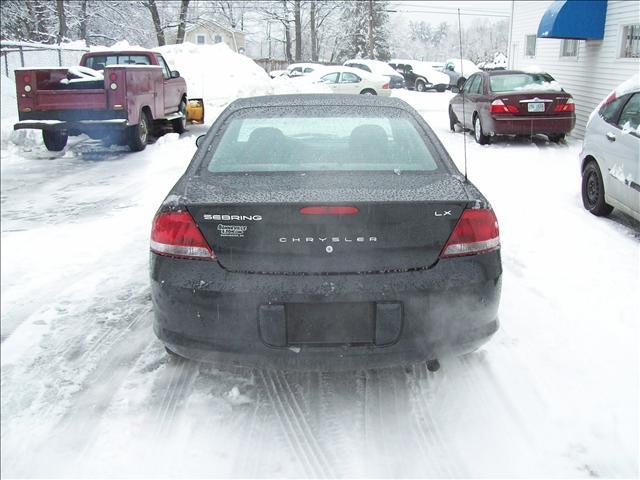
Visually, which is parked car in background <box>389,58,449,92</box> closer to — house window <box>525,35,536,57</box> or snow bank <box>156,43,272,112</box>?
snow bank <box>156,43,272,112</box>

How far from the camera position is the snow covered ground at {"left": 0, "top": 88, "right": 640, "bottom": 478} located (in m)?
1.67

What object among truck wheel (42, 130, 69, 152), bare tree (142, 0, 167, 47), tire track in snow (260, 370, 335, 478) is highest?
bare tree (142, 0, 167, 47)

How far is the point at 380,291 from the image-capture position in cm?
260

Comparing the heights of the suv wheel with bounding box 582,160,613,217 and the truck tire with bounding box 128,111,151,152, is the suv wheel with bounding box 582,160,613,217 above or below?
below

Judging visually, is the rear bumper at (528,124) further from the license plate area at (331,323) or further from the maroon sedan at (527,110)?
the license plate area at (331,323)

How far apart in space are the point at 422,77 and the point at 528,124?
23275mm

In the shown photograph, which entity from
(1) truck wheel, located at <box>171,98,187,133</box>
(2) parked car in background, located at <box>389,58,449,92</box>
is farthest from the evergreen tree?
(1) truck wheel, located at <box>171,98,187,133</box>

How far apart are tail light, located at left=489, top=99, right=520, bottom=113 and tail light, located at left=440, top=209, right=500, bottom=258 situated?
960 cm

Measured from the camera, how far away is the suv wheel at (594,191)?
6805 millimetres

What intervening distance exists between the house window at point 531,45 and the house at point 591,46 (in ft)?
5.82

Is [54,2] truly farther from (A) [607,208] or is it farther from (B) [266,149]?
(A) [607,208]

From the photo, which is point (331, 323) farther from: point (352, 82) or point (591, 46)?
point (352, 82)

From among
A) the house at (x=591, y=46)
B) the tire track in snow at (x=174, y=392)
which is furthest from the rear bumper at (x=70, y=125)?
the house at (x=591, y=46)

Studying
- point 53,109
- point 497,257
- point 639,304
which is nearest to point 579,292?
point 639,304
